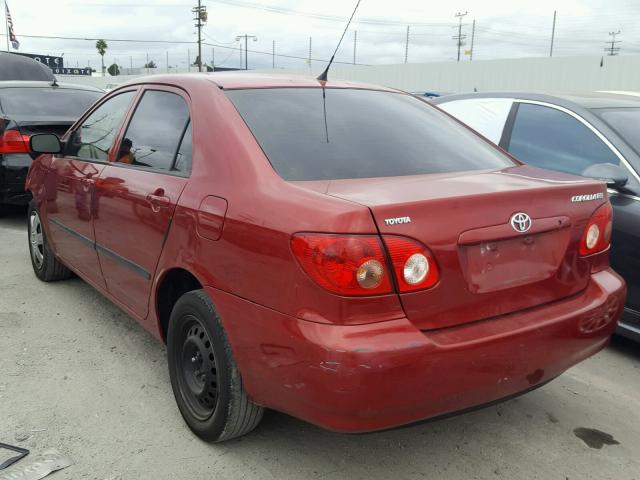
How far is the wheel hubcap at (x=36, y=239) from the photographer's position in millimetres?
4812

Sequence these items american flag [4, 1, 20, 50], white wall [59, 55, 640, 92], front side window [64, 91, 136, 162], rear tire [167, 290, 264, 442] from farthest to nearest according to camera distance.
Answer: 1. american flag [4, 1, 20, 50]
2. white wall [59, 55, 640, 92]
3. front side window [64, 91, 136, 162]
4. rear tire [167, 290, 264, 442]

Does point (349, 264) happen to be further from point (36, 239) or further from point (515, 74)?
point (515, 74)

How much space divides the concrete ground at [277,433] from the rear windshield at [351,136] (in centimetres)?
106

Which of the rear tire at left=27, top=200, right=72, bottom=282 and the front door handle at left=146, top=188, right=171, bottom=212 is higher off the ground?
the front door handle at left=146, top=188, right=171, bottom=212

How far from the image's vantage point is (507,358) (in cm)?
217

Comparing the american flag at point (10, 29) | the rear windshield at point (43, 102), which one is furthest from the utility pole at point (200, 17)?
the rear windshield at point (43, 102)

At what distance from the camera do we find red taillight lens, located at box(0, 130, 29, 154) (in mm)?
6449

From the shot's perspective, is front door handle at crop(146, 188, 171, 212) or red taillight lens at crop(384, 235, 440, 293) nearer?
red taillight lens at crop(384, 235, 440, 293)

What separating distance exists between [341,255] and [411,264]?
24cm

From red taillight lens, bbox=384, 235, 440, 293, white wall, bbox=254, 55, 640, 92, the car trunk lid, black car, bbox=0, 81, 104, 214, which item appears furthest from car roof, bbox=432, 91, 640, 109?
white wall, bbox=254, 55, 640, 92

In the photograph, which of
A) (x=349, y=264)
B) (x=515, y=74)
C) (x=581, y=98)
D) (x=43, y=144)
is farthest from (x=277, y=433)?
(x=515, y=74)

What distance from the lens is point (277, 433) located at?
9.11 feet

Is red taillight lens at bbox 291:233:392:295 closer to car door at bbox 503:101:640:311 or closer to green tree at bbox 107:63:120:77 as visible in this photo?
car door at bbox 503:101:640:311

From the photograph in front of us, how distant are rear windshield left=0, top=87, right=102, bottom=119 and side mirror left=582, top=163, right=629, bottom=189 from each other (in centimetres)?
551
